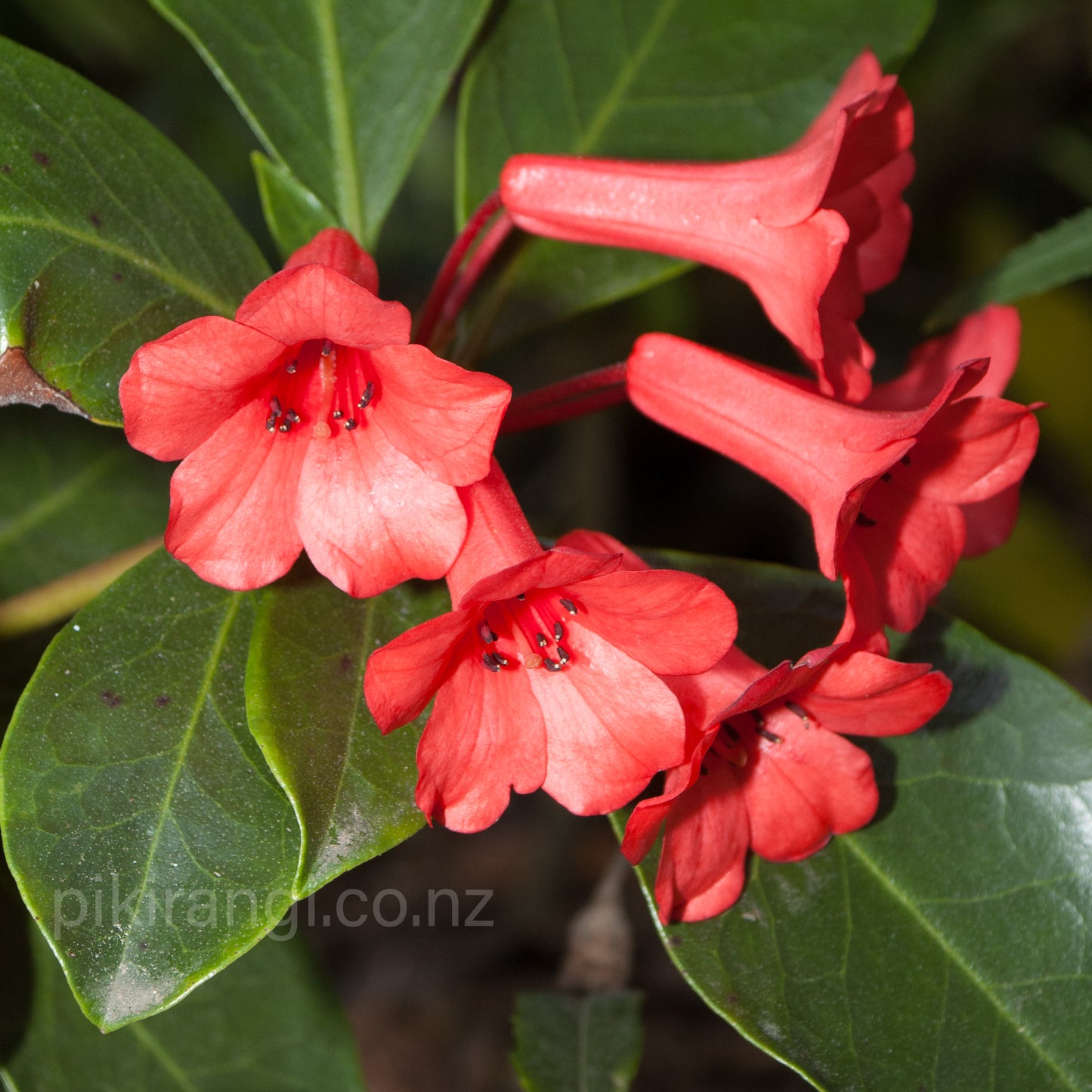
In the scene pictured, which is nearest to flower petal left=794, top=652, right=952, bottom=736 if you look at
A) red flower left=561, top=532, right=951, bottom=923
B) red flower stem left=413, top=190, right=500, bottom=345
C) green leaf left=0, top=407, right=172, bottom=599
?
red flower left=561, top=532, right=951, bottom=923

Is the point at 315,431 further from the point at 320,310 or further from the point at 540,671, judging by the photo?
the point at 540,671

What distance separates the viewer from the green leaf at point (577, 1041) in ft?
5.19

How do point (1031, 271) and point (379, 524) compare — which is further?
point (1031, 271)

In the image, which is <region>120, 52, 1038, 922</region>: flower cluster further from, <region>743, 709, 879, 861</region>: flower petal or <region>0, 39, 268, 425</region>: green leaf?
<region>0, 39, 268, 425</region>: green leaf

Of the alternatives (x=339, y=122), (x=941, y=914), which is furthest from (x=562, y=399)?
(x=941, y=914)

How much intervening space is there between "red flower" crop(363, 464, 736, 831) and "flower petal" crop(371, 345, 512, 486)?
0.08m

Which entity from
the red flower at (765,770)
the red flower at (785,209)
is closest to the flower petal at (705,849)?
the red flower at (765,770)

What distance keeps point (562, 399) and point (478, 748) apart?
1.62 feet

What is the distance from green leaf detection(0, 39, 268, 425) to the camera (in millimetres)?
1212

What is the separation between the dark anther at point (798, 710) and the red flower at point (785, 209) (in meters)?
0.38

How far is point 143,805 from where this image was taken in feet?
4.01

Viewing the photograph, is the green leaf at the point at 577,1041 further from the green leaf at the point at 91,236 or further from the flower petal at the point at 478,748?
the green leaf at the point at 91,236

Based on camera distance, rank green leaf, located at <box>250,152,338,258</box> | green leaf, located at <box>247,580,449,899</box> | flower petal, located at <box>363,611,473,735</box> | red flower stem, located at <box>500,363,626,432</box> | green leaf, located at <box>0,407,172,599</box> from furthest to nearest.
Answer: green leaf, located at <box>0,407,172,599</box> → green leaf, located at <box>250,152,338,258</box> → red flower stem, located at <box>500,363,626,432</box> → green leaf, located at <box>247,580,449,899</box> → flower petal, located at <box>363,611,473,735</box>

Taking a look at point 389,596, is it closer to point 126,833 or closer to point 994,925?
point 126,833
